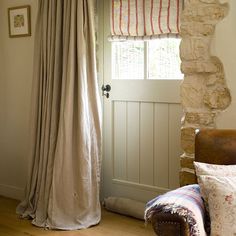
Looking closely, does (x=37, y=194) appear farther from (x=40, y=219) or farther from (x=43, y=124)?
(x=43, y=124)

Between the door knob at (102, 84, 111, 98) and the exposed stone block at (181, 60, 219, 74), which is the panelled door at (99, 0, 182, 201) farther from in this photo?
the exposed stone block at (181, 60, 219, 74)

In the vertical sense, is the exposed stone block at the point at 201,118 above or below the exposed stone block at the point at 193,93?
below

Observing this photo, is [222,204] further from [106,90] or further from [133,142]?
[106,90]

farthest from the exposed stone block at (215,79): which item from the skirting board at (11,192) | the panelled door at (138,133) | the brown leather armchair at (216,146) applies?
the skirting board at (11,192)

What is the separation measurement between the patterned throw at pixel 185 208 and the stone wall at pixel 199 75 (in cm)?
71

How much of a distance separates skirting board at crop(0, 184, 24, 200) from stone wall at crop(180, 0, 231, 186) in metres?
1.73

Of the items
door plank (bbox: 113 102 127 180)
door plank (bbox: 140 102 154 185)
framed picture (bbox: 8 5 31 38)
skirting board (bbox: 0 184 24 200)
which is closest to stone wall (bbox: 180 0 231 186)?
door plank (bbox: 140 102 154 185)

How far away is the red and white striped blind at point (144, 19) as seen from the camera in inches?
113

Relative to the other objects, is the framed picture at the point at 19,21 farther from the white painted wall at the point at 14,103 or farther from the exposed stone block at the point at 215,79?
the exposed stone block at the point at 215,79

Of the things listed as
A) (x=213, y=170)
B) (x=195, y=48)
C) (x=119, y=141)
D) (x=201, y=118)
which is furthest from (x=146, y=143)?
(x=213, y=170)

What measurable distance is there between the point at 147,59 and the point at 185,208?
164 centimetres

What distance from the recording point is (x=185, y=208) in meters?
1.67

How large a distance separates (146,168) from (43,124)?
2.93ft

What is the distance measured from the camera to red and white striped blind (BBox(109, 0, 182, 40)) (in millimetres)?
2863
